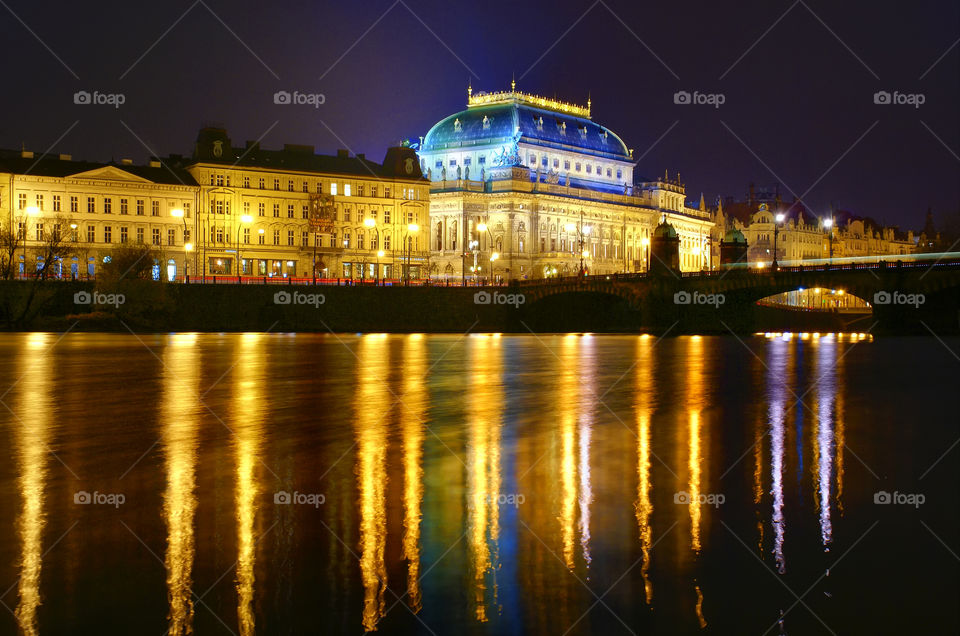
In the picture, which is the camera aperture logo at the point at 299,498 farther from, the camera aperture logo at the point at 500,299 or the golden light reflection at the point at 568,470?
the camera aperture logo at the point at 500,299

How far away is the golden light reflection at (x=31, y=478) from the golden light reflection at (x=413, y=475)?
13.2 ft

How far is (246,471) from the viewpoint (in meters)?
18.2

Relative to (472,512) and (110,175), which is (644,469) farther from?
(110,175)

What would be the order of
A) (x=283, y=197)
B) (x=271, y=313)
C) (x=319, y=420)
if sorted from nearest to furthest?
1. (x=319, y=420)
2. (x=271, y=313)
3. (x=283, y=197)

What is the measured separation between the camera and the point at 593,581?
12.2m

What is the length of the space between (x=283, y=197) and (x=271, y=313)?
3665cm

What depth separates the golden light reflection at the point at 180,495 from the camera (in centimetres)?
1140

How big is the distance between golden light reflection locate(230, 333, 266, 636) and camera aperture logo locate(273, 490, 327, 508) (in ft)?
1.20

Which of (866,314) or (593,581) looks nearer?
(593,581)

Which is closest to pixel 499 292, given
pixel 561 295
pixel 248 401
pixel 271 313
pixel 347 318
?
pixel 561 295

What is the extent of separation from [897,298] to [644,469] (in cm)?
6254

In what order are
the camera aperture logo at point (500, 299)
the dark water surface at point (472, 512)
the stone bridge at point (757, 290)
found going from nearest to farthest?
the dark water surface at point (472, 512) → the stone bridge at point (757, 290) → the camera aperture logo at point (500, 299)

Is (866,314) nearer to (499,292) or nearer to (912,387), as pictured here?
(499,292)

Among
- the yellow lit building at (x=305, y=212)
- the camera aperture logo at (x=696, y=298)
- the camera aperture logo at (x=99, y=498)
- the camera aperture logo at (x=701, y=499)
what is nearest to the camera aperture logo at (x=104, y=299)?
the yellow lit building at (x=305, y=212)
